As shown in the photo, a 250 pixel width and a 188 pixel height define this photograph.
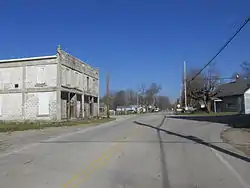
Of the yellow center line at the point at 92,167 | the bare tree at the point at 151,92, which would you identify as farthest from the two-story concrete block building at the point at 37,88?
the bare tree at the point at 151,92

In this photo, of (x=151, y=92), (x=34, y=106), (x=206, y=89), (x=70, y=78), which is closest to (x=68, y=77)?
(x=70, y=78)

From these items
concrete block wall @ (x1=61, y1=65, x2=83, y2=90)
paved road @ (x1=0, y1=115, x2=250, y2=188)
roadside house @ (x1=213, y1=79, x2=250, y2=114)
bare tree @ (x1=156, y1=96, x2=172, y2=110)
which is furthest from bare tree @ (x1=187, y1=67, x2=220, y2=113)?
bare tree @ (x1=156, y1=96, x2=172, y2=110)

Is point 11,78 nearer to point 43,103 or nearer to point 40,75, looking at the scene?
point 40,75

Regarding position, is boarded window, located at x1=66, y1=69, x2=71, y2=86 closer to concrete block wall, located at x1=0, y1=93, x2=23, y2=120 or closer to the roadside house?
concrete block wall, located at x1=0, y1=93, x2=23, y2=120

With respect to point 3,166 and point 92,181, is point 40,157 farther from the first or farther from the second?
point 92,181

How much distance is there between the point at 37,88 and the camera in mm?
40781

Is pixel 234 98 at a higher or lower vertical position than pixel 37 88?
lower

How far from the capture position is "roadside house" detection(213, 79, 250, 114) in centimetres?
6016

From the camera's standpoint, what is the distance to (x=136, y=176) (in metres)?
8.12

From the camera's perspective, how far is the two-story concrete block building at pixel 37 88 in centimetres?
4012

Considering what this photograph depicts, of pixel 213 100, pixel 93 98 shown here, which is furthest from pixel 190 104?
pixel 93 98

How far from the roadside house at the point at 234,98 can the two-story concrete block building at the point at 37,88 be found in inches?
1333

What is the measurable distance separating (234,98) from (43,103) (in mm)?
40444

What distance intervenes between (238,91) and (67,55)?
36.4m
